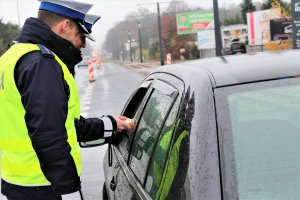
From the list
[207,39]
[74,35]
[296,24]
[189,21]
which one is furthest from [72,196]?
[189,21]

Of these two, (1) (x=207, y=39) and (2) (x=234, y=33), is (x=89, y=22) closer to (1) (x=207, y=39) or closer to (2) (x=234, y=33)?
(1) (x=207, y=39)

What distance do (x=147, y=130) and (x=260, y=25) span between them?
118 ft

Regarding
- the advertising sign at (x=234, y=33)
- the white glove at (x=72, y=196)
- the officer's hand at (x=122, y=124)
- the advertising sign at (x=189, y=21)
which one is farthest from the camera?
the advertising sign at (x=189, y=21)

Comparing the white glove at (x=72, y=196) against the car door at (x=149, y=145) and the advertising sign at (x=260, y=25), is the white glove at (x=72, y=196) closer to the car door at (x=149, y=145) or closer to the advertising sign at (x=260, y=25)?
the car door at (x=149, y=145)

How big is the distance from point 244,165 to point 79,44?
1226 mm

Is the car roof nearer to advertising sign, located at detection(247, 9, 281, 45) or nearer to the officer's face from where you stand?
the officer's face

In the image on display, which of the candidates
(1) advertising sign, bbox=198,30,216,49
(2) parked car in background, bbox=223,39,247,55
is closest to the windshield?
(2) parked car in background, bbox=223,39,247,55

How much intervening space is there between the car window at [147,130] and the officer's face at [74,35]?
19.1 inches

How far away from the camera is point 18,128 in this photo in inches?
92.1

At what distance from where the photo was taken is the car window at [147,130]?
2344 millimetres

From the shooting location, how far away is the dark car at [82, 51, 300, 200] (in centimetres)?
172

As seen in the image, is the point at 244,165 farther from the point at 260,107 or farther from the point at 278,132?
the point at 260,107

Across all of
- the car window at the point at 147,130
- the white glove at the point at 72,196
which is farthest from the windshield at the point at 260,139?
the white glove at the point at 72,196

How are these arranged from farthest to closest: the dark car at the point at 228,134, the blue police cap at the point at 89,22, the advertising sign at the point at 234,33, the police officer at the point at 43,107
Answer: the advertising sign at the point at 234,33, the blue police cap at the point at 89,22, the police officer at the point at 43,107, the dark car at the point at 228,134
